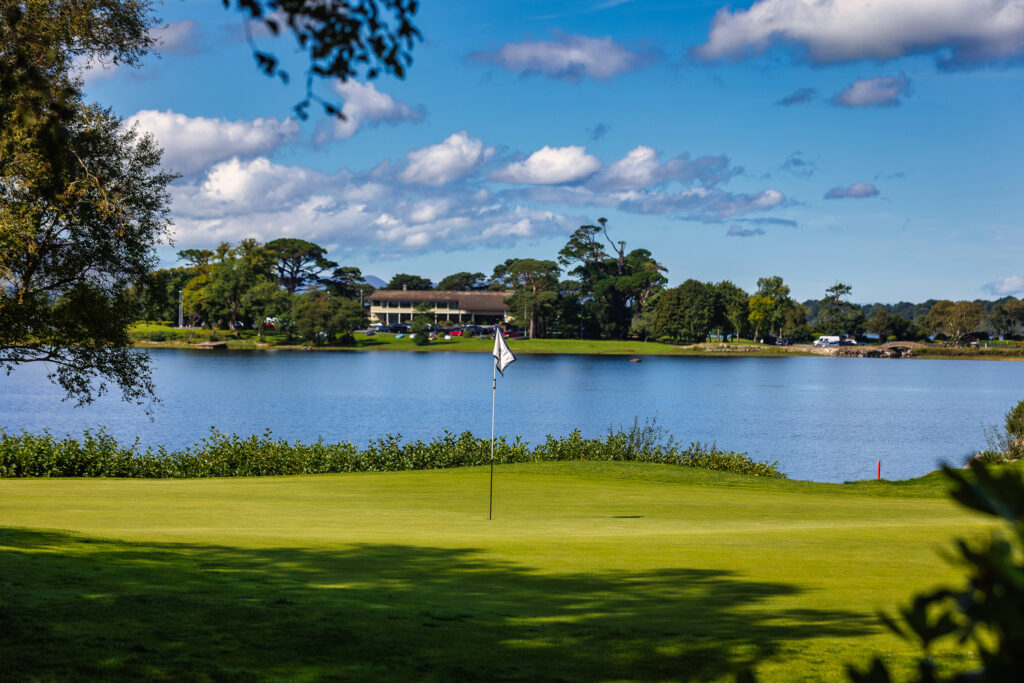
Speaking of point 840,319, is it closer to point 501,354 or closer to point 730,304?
point 730,304

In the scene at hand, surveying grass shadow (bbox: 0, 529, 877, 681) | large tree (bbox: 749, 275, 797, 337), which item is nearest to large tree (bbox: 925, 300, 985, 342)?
large tree (bbox: 749, 275, 797, 337)

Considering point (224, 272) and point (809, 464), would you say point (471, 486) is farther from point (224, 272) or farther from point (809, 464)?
point (224, 272)

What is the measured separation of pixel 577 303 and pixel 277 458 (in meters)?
140

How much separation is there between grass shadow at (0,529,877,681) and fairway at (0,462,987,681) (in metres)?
0.02

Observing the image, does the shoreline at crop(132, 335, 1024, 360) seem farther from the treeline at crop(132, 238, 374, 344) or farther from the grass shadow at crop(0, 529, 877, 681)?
the grass shadow at crop(0, 529, 877, 681)

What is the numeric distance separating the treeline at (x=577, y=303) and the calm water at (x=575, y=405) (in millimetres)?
25899

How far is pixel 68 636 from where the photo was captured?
6.83 meters

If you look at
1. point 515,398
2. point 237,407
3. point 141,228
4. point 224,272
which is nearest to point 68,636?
point 141,228

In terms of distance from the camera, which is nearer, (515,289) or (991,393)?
(991,393)

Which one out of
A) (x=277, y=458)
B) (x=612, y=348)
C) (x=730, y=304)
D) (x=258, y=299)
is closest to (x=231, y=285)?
(x=258, y=299)

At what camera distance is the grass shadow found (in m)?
6.57

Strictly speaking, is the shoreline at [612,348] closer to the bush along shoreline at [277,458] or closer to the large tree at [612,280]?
the large tree at [612,280]

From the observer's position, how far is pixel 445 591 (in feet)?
30.2

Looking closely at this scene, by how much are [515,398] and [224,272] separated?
297ft
